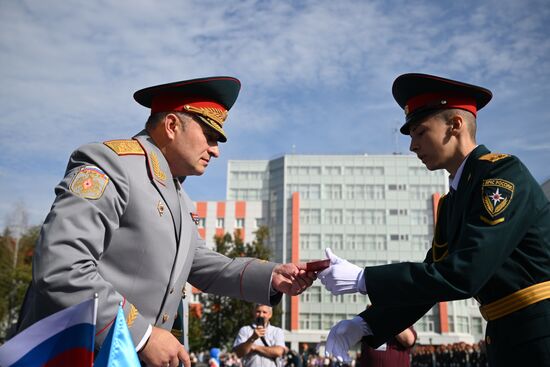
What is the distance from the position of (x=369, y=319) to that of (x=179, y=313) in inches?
53.2

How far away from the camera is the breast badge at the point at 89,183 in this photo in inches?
107

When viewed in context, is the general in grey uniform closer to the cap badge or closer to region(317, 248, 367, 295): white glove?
the cap badge

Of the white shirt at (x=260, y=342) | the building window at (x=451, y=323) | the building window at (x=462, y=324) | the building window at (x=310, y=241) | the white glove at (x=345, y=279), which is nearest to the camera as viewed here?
the white glove at (x=345, y=279)

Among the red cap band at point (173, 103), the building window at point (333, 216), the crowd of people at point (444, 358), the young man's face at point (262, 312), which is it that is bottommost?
the crowd of people at point (444, 358)

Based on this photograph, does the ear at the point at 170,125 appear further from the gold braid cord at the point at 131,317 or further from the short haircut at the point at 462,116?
the short haircut at the point at 462,116

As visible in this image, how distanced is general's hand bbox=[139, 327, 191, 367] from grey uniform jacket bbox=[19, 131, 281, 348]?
0.07 m

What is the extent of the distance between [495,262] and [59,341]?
2.27m

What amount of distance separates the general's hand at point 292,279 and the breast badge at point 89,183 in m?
1.57

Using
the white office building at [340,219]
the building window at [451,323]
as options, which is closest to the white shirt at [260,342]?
the white office building at [340,219]

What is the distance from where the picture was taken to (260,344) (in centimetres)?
891

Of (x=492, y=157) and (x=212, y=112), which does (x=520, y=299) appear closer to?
(x=492, y=157)

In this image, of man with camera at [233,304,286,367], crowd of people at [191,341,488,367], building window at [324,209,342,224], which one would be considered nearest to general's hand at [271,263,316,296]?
man with camera at [233,304,286,367]

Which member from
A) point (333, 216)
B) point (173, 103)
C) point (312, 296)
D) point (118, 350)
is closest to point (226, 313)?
point (173, 103)

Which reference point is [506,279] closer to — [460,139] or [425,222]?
[460,139]
